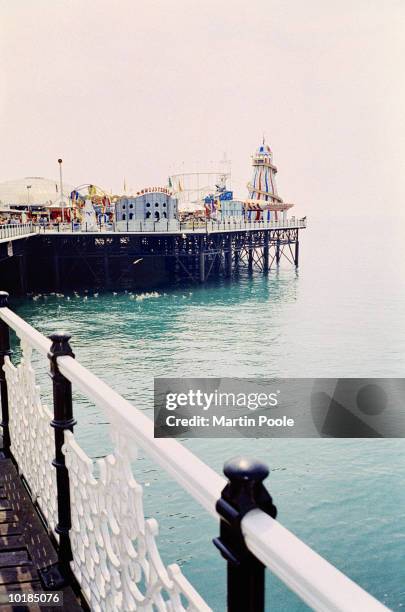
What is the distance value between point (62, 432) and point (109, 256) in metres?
35.0

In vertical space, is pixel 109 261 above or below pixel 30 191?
below

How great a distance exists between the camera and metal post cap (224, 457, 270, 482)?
1.29 metres

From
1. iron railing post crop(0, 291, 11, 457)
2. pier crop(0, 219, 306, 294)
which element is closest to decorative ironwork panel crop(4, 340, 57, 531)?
iron railing post crop(0, 291, 11, 457)

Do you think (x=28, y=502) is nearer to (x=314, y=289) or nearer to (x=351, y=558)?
(x=351, y=558)

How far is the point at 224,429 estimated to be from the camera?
13.0 m

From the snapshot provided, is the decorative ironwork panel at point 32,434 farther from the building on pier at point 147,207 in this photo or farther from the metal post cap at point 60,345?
the building on pier at point 147,207

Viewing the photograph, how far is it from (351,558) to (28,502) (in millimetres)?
5786

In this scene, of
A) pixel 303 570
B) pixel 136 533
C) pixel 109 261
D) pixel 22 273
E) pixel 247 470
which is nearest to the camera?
pixel 303 570

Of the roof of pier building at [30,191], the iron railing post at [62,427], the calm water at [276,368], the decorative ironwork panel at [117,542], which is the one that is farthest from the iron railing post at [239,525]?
the roof of pier building at [30,191]

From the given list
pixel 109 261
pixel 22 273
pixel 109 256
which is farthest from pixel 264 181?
pixel 22 273

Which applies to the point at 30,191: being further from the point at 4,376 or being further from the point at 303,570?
the point at 303,570

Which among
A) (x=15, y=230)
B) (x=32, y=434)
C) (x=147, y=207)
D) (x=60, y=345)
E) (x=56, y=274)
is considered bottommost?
(x=56, y=274)

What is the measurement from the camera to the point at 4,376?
4.38 metres

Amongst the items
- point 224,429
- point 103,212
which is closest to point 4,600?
point 224,429
